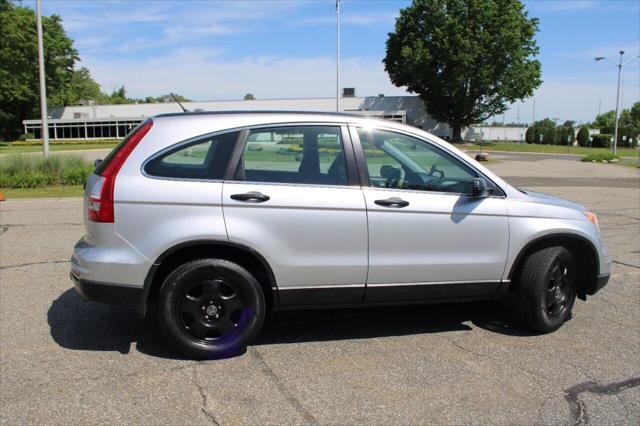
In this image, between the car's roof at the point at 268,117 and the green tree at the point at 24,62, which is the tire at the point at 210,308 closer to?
the car's roof at the point at 268,117


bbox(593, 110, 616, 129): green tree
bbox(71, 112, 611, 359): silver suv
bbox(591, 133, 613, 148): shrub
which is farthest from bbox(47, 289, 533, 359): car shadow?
bbox(593, 110, 616, 129): green tree

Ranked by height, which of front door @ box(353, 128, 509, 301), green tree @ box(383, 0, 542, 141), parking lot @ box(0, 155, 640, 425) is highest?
green tree @ box(383, 0, 542, 141)

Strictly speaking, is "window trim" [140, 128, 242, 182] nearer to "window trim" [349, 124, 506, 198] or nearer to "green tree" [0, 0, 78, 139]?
"window trim" [349, 124, 506, 198]

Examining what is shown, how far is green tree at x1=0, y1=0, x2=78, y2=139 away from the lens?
203 ft

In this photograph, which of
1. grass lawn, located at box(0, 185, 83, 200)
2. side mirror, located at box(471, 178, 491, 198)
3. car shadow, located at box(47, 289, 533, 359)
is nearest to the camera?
side mirror, located at box(471, 178, 491, 198)

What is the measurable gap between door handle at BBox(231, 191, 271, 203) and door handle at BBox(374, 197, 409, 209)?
871mm

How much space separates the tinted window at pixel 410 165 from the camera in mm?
4266

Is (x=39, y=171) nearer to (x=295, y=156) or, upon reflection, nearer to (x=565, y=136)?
(x=295, y=156)

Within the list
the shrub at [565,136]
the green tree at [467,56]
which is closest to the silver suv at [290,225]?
the green tree at [467,56]

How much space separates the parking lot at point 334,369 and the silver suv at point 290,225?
37 centimetres

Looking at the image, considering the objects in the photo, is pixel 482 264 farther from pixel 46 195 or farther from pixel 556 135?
pixel 556 135

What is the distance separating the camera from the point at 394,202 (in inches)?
163

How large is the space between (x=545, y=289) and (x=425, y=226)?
1.22 m

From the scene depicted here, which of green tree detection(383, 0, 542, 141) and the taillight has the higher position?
green tree detection(383, 0, 542, 141)
